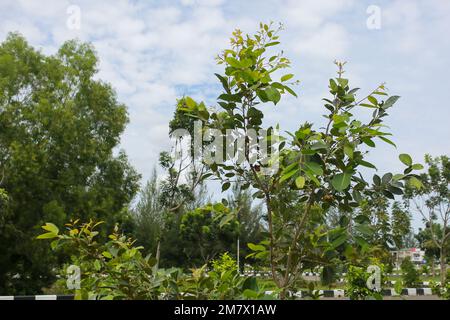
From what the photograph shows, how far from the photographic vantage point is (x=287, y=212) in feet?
5.81

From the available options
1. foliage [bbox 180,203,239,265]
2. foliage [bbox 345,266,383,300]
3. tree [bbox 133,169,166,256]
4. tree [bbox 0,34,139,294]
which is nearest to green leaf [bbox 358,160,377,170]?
foliage [bbox 345,266,383,300]

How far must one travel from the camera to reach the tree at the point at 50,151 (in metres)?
14.9

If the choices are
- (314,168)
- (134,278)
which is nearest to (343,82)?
(314,168)

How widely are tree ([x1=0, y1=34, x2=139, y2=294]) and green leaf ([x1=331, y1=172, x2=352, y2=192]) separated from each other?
47.0 ft

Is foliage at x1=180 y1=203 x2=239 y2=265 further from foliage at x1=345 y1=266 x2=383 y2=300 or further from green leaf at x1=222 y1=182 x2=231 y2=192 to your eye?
green leaf at x1=222 y1=182 x2=231 y2=192

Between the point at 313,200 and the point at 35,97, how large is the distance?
1591cm

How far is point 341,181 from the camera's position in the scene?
136 centimetres

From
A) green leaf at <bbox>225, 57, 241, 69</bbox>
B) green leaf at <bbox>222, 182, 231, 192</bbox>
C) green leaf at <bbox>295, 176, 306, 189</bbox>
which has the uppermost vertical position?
green leaf at <bbox>225, 57, 241, 69</bbox>

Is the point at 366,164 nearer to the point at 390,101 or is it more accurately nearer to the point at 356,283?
the point at 390,101

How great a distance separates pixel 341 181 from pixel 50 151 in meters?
15.8

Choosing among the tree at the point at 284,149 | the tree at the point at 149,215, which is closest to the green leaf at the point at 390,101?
the tree at the point at 284,149

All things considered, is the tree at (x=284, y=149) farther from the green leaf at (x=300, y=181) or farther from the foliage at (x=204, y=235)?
the foliage at (x=204, y=235)

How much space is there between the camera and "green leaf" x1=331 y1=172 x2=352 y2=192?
1.34 meters
